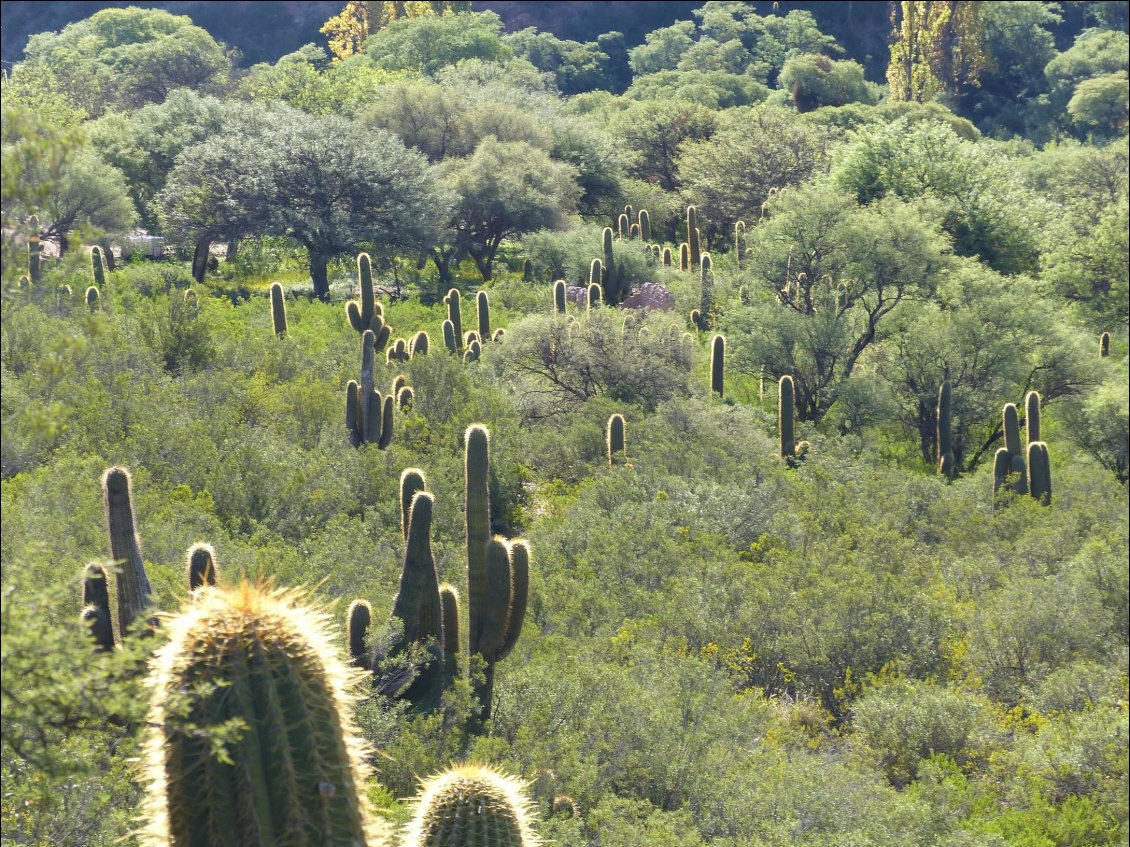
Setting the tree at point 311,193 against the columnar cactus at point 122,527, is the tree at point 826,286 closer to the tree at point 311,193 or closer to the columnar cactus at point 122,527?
the tree at point 311,193

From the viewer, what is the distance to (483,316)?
25.8 meters

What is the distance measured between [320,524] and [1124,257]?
21.7 metres

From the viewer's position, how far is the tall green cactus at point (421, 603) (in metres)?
10.4

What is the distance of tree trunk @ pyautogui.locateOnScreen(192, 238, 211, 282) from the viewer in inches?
1294

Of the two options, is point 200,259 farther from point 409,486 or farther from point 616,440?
point 409,486

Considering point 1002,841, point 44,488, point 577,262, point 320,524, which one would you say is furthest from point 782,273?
point 1002,841

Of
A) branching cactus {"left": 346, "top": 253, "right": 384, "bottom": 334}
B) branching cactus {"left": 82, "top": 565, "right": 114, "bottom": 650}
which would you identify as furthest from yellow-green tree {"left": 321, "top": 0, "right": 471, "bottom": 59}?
branching cactus {"left": 82, "top": 565, "right": 114, "bottom": 650}

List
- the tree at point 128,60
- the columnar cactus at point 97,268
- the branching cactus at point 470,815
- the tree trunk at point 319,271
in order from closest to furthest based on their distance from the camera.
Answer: the branching cactus at point 470,815, the columnar cactus at point 97,268, the tree trunk at point 319,271, the tree at point 128,60

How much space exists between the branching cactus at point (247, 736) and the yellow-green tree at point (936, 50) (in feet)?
208

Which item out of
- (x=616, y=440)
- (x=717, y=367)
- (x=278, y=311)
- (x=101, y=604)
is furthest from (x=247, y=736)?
(x=278, y=311)

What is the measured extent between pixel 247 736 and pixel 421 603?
6.91 metres

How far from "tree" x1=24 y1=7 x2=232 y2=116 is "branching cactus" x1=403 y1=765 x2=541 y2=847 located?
48770mm

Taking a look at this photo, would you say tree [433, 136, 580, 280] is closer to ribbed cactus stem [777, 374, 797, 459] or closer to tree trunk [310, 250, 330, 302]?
tree trunk [310, 250, 330, 302]

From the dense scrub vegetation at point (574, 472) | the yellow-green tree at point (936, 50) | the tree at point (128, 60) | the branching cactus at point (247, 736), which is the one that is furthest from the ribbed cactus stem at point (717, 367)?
the yellow-green tree at point (936, 50)
